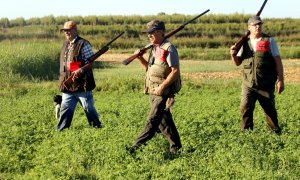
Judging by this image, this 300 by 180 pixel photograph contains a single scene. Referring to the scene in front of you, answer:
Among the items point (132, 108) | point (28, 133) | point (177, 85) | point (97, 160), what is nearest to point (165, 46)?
point (177, 85)

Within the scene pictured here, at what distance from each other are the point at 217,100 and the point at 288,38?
33577 millimetres

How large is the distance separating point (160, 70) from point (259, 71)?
78.6 inches

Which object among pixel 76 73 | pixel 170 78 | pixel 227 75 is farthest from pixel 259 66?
pixel 227 75

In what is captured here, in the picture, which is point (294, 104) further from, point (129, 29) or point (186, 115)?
point (129, 29)

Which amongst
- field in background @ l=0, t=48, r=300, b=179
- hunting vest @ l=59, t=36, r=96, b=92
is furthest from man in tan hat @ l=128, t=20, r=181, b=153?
hunting vest @ l=59, t=36, r=96, b=92

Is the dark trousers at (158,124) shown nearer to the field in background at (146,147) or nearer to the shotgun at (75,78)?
the field in background at (146,147)

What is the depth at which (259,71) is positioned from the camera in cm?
902

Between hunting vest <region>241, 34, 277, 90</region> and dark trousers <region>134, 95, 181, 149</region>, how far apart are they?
1.79m

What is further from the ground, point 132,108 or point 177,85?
point 177,85

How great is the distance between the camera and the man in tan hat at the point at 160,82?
7.79m

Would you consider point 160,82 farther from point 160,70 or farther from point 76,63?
point 76,63

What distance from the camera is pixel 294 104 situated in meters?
12.9

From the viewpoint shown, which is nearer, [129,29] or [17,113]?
[17,113]

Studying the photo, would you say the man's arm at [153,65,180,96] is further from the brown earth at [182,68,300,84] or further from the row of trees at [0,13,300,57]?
the row of trees at [0,13,300,57]
